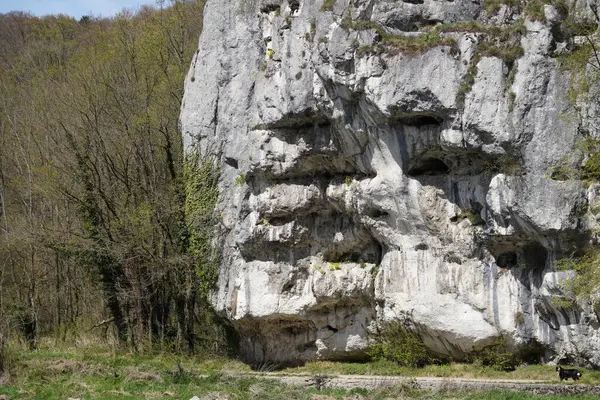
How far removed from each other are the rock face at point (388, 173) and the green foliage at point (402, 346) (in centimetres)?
32

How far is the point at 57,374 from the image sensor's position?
1842cm

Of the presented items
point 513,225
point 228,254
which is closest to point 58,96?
point 228,254

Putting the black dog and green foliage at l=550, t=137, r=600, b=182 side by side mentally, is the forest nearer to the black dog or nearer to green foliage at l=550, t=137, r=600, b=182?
green foliage at l=550, t=137, r=600, b=182

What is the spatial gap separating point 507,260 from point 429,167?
331 centimetres

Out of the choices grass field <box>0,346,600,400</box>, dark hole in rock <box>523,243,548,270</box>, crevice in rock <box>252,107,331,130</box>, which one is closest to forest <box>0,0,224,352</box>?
crevice in rock <box>252,107,331,130</box>

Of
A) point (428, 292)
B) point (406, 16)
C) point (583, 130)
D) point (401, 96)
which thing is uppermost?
point (406, 16)

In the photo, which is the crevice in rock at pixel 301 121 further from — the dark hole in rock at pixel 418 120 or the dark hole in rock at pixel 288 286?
the dark hole in rock at pixel 288 286

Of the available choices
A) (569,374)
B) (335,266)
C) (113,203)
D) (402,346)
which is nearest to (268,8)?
(335,266)

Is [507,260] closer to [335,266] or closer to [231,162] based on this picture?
[335,266]

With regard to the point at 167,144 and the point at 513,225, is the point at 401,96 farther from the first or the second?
the point at 167,144

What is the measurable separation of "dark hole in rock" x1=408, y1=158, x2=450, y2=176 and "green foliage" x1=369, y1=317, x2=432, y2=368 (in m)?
3.99

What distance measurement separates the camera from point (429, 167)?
21.8m

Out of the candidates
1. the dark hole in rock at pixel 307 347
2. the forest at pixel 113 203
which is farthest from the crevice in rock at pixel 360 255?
the forest at pixel 113 203

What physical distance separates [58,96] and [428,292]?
17760 mm
